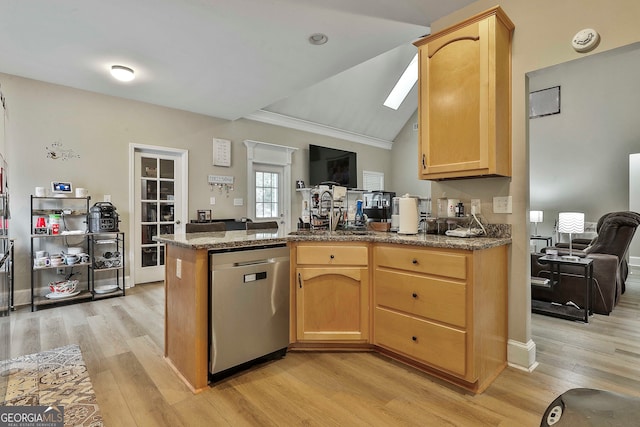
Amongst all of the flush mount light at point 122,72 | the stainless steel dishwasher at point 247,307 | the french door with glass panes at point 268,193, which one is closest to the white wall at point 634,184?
the french door with glass panes at point 268,193

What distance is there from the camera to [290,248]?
7.36 feet

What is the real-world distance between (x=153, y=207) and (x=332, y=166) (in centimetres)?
342

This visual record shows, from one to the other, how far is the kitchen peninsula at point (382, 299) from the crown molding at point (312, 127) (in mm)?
3732

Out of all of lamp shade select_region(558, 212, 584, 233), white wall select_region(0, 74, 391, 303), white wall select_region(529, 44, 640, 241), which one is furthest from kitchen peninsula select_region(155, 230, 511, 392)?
white wall select_region(529, 44, 640, 241)

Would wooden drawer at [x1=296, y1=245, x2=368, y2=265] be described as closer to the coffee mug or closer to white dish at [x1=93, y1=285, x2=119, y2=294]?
white dish at [x1=93, y1=285, x2=119, y2=294]

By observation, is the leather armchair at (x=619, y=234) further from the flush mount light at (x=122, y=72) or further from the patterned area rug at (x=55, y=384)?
the flush mount light at (x=122, y=72)

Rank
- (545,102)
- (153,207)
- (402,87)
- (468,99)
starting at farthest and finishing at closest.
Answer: (402,87) < (545,102) < (153,207) < (468,99)

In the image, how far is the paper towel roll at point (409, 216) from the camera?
2309 mm

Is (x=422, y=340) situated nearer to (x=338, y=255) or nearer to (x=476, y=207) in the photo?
(x=338, y=255)

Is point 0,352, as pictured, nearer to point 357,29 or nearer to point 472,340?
point 472,340

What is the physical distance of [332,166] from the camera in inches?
257

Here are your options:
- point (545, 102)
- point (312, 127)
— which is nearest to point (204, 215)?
point (312, 127)

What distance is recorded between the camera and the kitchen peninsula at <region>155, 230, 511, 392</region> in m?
1.81

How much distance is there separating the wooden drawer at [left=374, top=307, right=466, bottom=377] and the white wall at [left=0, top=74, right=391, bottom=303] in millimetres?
3666
